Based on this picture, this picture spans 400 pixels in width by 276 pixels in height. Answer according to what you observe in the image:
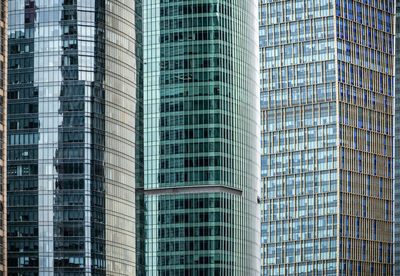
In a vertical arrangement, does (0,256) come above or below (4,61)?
below

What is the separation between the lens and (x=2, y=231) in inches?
7776

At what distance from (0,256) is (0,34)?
27338mm

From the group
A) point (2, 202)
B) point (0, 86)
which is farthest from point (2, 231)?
point (0, 86)

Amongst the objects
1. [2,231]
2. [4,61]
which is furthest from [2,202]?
[4,61]

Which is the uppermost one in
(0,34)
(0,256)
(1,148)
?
(0,34)

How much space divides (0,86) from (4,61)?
12.0 ft

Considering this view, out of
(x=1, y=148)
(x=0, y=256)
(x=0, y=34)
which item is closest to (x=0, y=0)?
(x=0, y=34)

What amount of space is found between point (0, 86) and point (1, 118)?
393 cm

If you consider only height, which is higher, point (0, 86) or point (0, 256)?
point (0, 86)

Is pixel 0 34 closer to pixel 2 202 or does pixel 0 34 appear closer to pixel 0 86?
A: pixel 0 86

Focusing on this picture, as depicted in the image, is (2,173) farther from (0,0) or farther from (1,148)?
(0,0)

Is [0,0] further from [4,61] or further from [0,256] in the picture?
[0,256]

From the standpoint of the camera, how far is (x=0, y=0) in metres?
199

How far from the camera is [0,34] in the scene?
19825 centimetres
